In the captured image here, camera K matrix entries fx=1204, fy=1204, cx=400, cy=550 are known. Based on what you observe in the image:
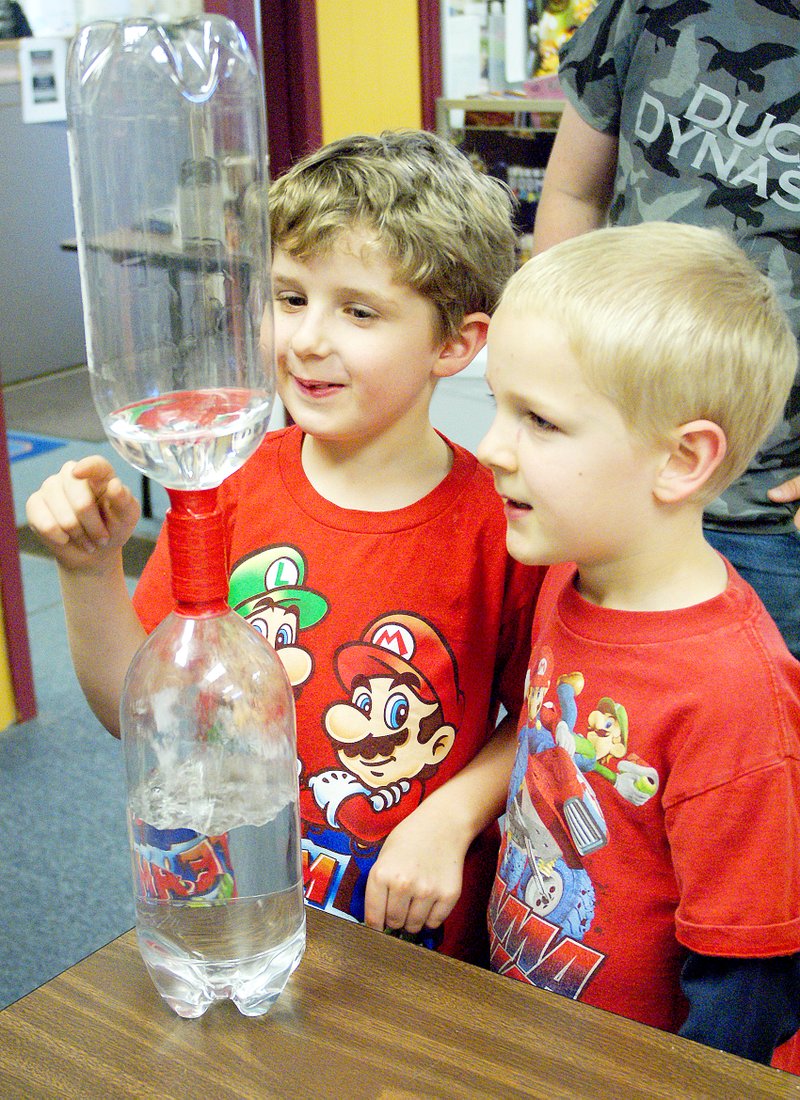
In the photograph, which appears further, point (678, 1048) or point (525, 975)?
point (525, 975)

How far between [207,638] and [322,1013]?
228 mm

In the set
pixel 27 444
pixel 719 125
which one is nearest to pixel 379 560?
pixel 719 125

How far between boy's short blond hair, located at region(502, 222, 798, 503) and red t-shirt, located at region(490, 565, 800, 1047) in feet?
0.42

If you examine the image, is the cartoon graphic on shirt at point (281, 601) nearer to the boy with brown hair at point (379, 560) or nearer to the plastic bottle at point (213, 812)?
the boy with brown hair at point (379, 560)

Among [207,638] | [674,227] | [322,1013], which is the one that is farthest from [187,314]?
[322,1013]

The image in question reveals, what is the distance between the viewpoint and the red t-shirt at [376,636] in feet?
3.38

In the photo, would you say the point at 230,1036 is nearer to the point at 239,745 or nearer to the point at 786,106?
the point at 239,745

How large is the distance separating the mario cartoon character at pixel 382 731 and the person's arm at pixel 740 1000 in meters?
0.30

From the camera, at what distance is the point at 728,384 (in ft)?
2.69

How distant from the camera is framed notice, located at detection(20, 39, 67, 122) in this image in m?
2.69

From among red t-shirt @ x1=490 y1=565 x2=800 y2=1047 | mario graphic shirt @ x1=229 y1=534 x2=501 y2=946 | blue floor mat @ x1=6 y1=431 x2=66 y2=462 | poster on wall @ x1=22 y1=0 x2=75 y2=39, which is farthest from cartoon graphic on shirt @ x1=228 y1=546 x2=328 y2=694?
blue floor mat @ x1=6 y1=431 x2=66 y2=462

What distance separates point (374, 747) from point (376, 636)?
0.31 ft

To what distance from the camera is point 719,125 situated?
1314 millimetres

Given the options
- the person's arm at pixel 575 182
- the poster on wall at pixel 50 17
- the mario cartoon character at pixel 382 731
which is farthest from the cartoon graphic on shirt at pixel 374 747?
the poster on wall at pixel 50 17
